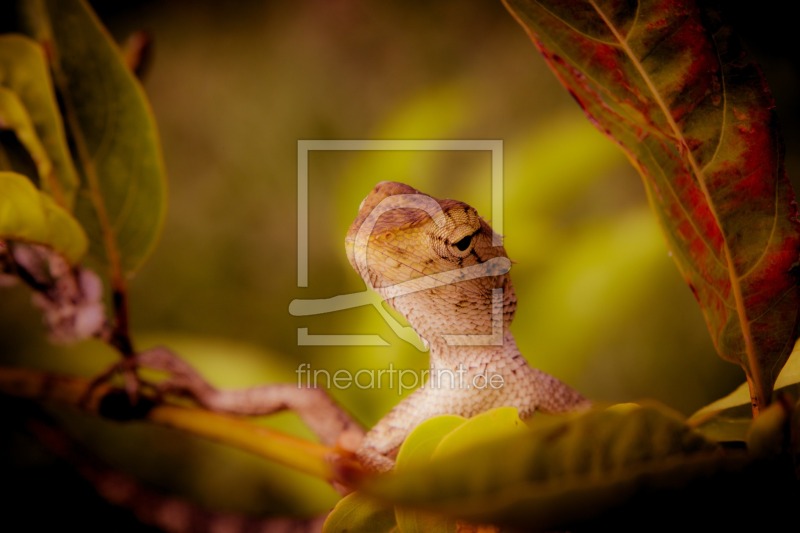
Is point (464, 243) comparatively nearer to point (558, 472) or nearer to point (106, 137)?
point (558, 472)

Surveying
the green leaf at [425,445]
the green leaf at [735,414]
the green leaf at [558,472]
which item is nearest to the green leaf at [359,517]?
the green leaf at [425,445]

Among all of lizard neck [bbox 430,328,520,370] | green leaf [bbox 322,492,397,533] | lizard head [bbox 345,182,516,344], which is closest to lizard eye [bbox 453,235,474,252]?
lizard head [bbox 345,182,516,344]

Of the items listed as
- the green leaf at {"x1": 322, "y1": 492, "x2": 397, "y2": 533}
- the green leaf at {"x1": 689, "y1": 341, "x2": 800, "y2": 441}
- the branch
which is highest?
the green leaf at {"x1": 689, "y1": 341, "x2": 800, "y2": 441}

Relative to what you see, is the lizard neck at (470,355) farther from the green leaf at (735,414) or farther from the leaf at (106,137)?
the leaf at (106,137)

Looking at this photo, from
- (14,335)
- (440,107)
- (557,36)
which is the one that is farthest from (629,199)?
(14,335)

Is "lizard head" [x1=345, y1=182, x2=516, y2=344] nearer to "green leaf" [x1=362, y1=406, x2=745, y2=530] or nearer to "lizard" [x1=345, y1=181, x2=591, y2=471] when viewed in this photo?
"lizard" [x1=345, y1=181, x2=591, y2=471]
